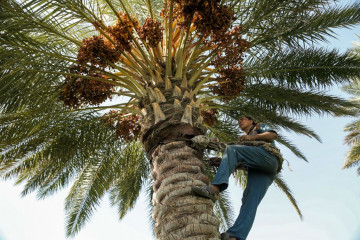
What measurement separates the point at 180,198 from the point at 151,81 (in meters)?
2.70

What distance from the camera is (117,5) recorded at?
350 inches

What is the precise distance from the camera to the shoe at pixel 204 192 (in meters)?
4.65

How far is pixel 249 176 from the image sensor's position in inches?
217

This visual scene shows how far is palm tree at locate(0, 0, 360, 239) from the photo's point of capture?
609 centimetres

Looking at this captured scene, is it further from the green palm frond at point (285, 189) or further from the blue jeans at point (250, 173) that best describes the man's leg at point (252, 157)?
the green palm frond at point (285, 189)

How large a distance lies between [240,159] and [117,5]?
16.4 ft

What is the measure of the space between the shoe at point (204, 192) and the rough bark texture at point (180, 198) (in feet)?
0.16

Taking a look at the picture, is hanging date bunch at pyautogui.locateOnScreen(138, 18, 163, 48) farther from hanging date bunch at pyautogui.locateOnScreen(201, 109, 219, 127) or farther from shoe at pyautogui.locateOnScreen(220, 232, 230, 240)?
shoe at pyautogui.locateOnScreen(220, 232, 230, 240)

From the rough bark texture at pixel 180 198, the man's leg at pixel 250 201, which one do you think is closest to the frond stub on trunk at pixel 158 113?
the rough bark texture at pixel 180 198

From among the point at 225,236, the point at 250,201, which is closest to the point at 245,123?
the point at 250,201

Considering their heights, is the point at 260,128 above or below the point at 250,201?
above

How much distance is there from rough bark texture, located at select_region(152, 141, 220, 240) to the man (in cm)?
17

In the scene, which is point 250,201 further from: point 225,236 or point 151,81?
point 151,81

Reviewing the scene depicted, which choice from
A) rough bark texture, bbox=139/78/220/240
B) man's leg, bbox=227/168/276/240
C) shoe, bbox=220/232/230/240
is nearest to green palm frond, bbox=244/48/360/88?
rough bark texture, bbox=139/78/220/240
